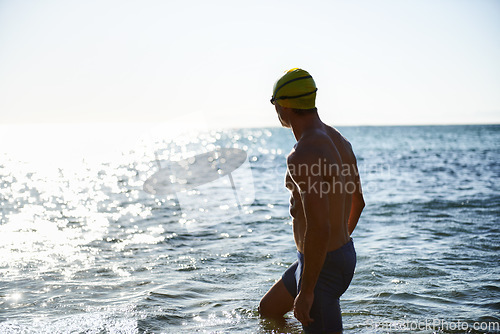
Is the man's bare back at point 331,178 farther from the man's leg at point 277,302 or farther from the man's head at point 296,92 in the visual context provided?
the man's leg at point 277,302

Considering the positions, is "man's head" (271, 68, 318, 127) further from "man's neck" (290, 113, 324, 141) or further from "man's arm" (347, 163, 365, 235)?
"man's arm" (347, 163, 365, 235)

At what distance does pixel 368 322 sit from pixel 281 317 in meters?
0.97

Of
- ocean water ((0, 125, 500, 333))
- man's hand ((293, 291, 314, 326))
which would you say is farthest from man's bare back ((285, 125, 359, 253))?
ocean water ((0, 125, 500, 333))

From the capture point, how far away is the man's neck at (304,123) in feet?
10.0

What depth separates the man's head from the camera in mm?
3029

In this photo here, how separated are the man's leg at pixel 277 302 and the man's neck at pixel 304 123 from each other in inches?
62.0

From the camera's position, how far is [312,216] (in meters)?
2.76

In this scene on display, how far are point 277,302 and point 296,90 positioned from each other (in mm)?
2065

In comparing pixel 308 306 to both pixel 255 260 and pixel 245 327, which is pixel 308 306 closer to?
pixel 245 327

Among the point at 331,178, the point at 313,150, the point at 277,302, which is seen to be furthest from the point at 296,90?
the point at 277,302

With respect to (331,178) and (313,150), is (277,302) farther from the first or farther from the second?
(313,150)

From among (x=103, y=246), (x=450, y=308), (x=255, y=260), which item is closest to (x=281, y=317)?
(x=450, y=308)

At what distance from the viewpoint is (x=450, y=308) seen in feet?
16.3

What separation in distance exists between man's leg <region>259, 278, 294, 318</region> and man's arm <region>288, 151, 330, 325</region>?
120cm
